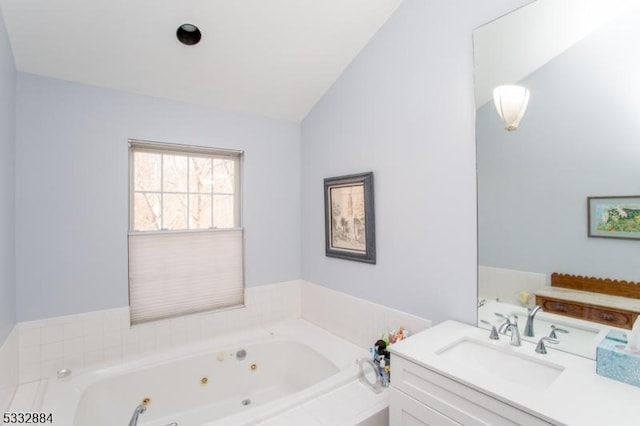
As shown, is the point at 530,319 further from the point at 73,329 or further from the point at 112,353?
the point at 73,329

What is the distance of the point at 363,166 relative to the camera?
239 cm

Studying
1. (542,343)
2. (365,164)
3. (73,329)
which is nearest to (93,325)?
(73,329)

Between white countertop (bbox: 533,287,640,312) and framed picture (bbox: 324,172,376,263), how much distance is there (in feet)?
3.50

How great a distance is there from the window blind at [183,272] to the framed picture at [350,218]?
0.84 m

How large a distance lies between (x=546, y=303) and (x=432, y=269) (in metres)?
0.58

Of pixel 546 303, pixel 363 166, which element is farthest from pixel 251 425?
pixel 363 166

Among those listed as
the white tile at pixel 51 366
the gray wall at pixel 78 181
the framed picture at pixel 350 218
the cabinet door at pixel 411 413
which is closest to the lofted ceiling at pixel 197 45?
the gray wall at pixel 78 181

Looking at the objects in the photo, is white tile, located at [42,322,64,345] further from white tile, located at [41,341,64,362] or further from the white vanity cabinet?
the white vanity cabinet

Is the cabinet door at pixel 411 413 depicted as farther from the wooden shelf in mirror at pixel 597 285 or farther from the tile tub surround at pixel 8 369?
the tile tub surround at pixel 8 369

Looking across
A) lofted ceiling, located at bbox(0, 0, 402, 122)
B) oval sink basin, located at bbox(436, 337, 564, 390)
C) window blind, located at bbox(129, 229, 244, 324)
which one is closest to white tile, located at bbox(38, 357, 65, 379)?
window blind, located at bbox(129, 229, 244, 324)

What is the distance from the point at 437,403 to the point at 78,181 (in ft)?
8.12

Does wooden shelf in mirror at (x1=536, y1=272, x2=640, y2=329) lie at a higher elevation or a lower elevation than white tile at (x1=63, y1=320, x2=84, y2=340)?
higher

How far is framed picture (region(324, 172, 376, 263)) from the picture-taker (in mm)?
2320

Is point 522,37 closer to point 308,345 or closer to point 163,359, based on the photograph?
point 308,345
